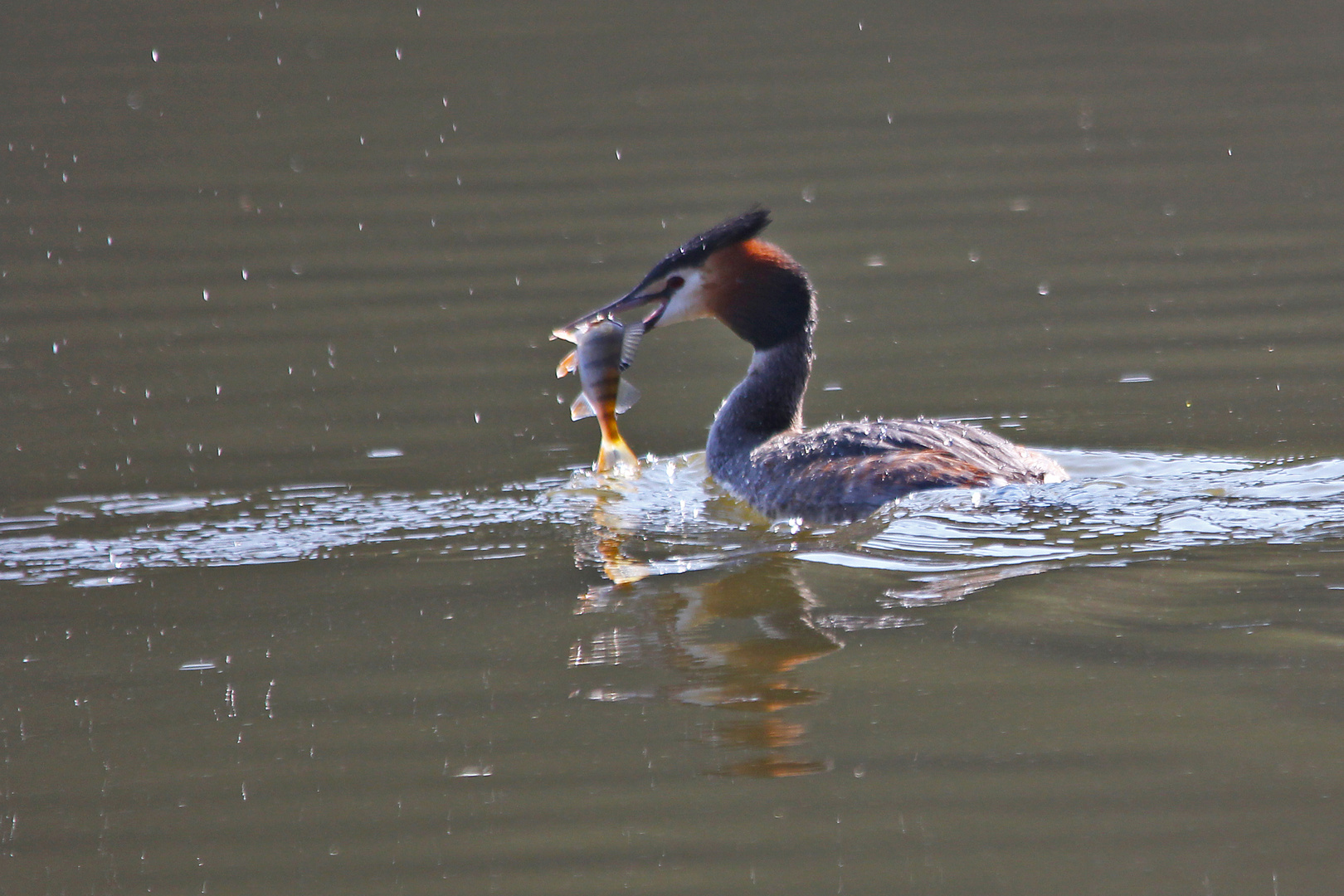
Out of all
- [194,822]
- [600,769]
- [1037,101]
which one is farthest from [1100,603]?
[1037,101]

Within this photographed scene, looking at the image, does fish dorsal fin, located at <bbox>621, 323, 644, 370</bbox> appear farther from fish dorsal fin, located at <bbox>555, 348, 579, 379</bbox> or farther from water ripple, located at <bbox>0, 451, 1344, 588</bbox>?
water ripple, located at <bbox>0, 451, 1344, 588</bbox>

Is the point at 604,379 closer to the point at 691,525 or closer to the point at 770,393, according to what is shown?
the point at 691,525

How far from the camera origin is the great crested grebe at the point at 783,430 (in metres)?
6.39

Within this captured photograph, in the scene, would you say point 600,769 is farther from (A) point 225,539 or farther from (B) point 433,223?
(B) point 433,223

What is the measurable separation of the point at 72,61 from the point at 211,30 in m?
1.58

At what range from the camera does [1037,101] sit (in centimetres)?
1480

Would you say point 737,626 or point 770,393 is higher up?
point 770,393

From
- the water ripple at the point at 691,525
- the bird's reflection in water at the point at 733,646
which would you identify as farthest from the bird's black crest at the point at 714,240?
the bird's reflection in water at the point at 733,646

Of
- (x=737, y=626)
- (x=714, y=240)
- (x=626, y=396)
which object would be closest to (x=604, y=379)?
(x=626, y=396)

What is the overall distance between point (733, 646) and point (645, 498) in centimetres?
199

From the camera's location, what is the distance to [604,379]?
6.83m

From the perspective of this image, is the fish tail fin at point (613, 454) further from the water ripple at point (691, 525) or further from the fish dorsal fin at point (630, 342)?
the fish dorsal fin at point (630, 342)

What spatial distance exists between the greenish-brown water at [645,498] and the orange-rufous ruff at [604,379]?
10.5 inches

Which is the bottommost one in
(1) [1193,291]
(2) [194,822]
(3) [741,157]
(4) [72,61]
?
(2) [194,822]
